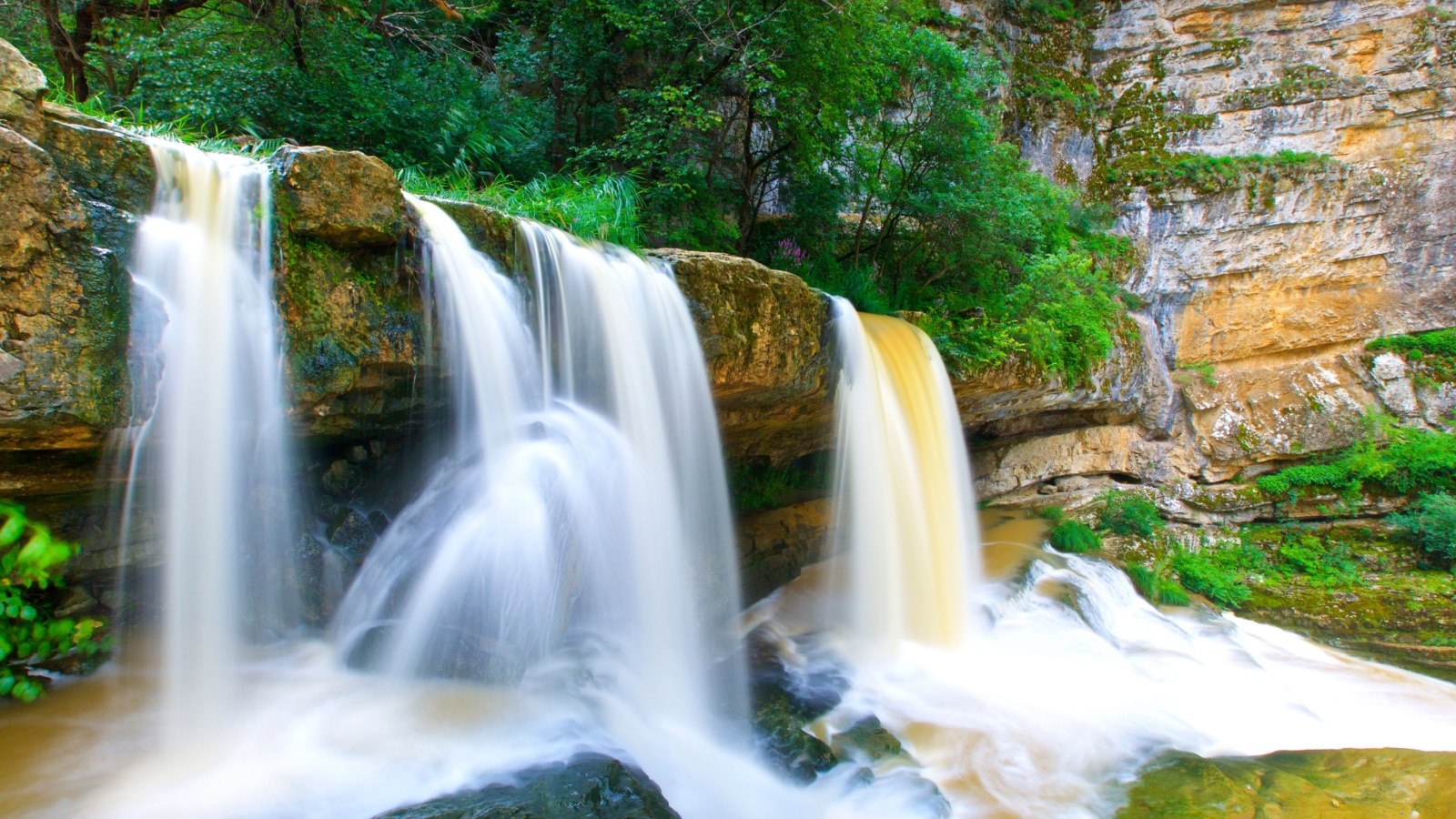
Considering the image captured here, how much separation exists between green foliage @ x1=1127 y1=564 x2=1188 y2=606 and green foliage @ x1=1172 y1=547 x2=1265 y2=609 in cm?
24

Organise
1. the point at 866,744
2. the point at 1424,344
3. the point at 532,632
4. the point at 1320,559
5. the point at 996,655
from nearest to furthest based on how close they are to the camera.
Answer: the point at 532,632 < the point at 866,744 < the point at 996,655 < the point at 1320,559 < the point at 1424,344

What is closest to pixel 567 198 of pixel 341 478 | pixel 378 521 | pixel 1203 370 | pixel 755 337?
pixel 755 337

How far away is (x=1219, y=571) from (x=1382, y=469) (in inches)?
112

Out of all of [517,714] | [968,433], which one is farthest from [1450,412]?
[517,714]

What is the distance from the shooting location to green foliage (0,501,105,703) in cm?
314

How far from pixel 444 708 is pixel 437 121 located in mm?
5247

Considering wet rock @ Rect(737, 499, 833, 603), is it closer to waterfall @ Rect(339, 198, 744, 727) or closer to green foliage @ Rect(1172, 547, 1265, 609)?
waterfall @ Rect(339, 198, 744, 727)

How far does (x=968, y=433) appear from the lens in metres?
9.34

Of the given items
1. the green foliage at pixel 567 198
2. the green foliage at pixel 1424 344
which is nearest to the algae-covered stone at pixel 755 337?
the green foliage at pixel 567 198

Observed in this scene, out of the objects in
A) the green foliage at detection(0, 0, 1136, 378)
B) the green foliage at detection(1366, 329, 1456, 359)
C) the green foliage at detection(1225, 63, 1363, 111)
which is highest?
the green foliage at detection(1225, 63, 1363, 111)

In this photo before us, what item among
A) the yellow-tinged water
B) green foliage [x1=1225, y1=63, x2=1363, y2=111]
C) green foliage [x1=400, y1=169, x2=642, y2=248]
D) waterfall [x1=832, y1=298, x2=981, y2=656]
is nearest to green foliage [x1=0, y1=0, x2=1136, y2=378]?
green foliage [x1=400, y1=169, x2=642, y2=248]

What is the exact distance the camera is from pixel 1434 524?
27.5ft

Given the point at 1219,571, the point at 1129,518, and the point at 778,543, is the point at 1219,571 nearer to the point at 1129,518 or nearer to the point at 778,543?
the point at 1129,518

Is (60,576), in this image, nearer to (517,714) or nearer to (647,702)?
(517,714)
